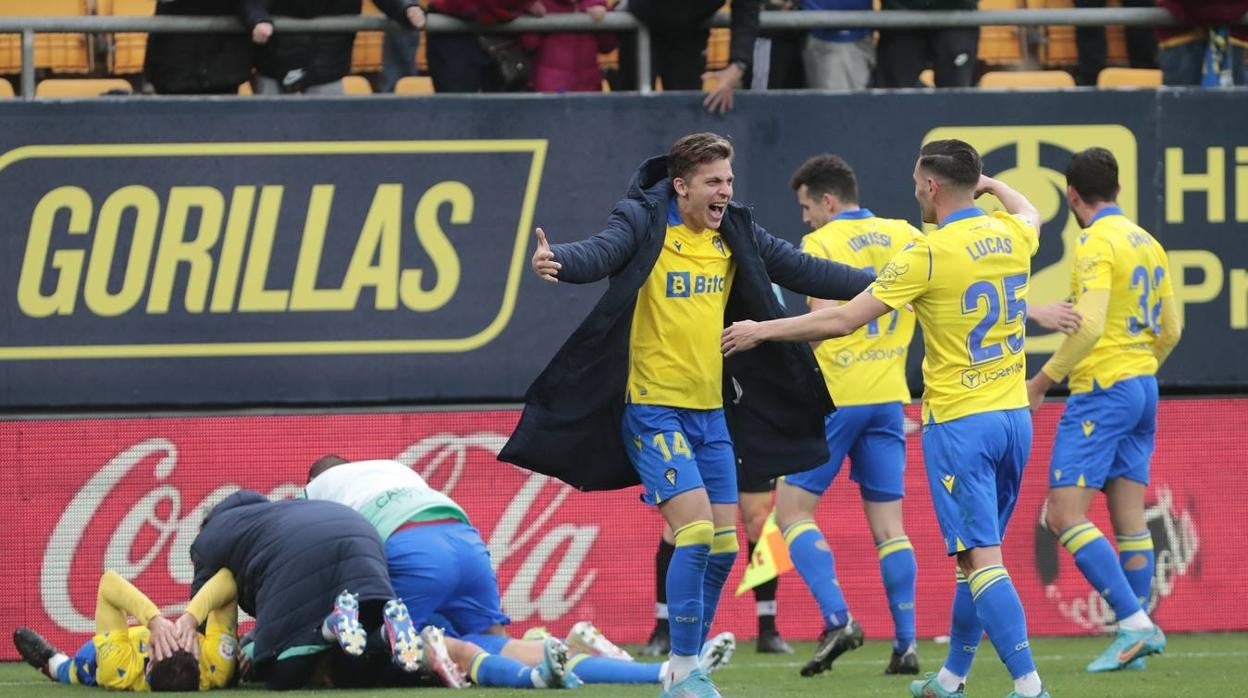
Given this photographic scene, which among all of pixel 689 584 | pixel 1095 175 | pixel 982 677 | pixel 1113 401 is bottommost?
pixel 982 677

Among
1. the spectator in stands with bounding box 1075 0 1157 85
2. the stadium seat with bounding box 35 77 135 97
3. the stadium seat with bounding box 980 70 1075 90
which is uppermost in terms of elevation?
the spectator in stands with bounding box 1075 0 1157 85

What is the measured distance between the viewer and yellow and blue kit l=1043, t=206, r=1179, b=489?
9.65m

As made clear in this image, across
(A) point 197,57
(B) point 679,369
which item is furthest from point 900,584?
(A) point 197,57

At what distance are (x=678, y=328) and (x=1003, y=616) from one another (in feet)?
5.67

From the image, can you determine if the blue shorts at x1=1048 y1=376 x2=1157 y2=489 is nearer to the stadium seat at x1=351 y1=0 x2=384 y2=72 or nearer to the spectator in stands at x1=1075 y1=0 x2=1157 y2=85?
the spectator in stands at x1=1075 y1=0 x2=1157 y2=85

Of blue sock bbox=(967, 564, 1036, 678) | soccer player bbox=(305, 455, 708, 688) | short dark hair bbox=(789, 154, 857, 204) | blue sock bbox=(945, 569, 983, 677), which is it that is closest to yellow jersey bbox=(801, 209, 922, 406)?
short dark hair bbox=(789, 154, 857, 204)

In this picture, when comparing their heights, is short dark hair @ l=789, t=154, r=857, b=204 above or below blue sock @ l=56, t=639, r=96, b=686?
above

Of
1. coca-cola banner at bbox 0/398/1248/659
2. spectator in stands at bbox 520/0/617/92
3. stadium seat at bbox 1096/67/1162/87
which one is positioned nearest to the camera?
coca-cola banner at bbox 0/398/1248/659

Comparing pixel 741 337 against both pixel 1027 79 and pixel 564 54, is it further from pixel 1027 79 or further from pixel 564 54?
pixel 1027 79

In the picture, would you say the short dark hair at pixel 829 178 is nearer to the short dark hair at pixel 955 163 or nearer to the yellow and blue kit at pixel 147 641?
the short dark hair at pixel 955 163

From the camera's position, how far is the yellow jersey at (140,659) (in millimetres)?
8633

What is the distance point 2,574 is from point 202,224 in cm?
229

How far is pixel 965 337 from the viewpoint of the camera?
7.50 meters

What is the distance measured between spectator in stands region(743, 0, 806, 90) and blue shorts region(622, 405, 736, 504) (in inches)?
179
